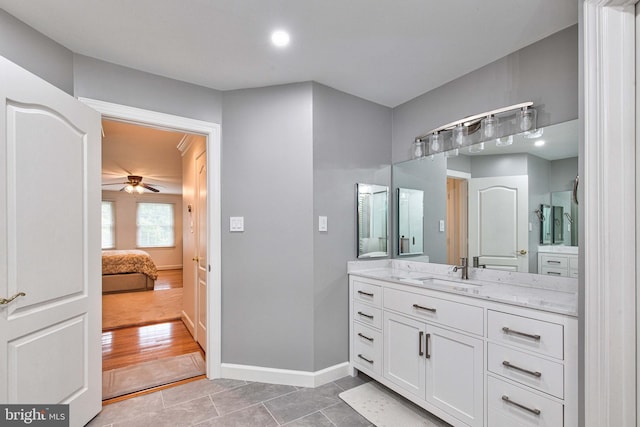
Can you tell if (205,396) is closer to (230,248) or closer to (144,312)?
(230,248)

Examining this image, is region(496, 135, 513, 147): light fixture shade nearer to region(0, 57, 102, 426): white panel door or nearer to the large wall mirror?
the large wall mirror

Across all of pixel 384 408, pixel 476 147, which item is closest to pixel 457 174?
pixel 476 147

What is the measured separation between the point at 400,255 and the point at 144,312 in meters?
3.82

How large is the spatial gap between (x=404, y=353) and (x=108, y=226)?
343 inches

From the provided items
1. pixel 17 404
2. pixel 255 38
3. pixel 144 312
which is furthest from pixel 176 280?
pixel 255 38

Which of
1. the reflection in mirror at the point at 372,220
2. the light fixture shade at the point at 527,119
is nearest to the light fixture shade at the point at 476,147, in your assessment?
the light fixture shade at the point at 527,119

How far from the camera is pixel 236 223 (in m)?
2.59

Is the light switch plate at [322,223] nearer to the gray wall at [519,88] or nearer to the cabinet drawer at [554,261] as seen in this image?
the gray wall at [519,88]

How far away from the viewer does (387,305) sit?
2.26 metres

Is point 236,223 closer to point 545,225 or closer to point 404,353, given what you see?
point 404,353

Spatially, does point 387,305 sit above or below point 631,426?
above

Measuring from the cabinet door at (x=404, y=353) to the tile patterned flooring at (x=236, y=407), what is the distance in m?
0.36

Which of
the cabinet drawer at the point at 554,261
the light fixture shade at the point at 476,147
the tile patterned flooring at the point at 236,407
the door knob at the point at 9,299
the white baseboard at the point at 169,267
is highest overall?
the light fixture shade at the point at 476,147

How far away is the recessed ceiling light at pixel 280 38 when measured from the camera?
1855 millimetres
